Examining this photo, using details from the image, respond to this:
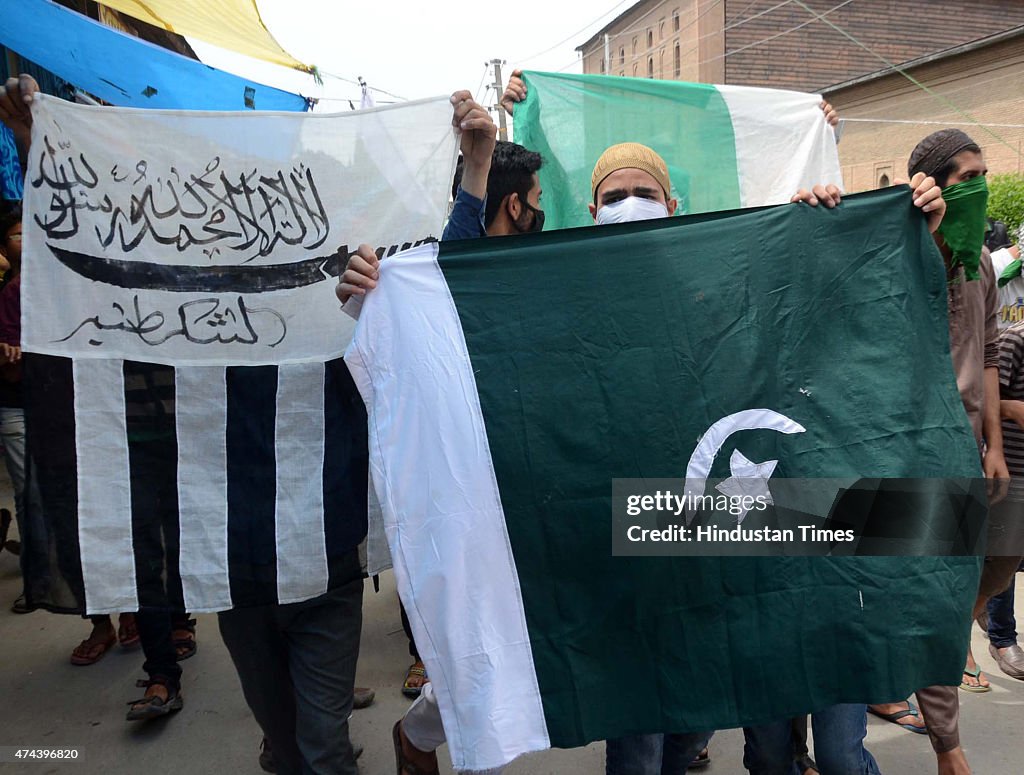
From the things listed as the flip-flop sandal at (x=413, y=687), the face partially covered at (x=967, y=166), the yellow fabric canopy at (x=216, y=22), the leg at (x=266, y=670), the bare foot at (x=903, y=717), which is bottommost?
the bare foot at (x=903, y=717)

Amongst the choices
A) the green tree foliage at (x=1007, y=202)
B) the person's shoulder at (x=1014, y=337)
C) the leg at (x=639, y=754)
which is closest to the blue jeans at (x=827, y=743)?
the leg at (x=639, y=754)

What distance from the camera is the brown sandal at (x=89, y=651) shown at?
3.58 metres

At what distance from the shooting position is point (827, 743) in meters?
2.17

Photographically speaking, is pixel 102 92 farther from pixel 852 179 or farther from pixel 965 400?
pixel 852 179

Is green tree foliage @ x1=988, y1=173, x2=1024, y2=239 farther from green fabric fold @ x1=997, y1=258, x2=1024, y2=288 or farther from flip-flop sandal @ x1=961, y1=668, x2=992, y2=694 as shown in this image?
flip-flop sandal @ x1=961, y1=668, x2=992, y2=694

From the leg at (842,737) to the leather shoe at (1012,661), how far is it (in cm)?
171

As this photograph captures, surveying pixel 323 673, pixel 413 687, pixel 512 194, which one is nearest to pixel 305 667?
pixel 323 673

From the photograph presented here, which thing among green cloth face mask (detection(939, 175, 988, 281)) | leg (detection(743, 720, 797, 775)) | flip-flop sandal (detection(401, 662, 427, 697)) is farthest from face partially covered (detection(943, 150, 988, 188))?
flip-flop sandal (detection(401, 662, 427, 697))

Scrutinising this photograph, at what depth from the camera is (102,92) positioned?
4270 mm

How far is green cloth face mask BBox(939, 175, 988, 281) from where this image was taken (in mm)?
2217

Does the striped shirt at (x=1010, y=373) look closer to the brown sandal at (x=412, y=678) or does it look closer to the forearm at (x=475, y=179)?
the forearm at (x=475, y=179)

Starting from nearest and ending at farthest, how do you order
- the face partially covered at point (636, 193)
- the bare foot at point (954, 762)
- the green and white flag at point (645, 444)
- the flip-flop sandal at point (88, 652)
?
the green and white flag at point (645, 444) → the bare foot at point (954, 762) → the face partially covered at point (636, 193) → the flip-flop sandal at point (88, 652)

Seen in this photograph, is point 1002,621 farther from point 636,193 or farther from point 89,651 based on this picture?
point 89,651

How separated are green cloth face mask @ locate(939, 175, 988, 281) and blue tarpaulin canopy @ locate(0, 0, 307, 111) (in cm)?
350
